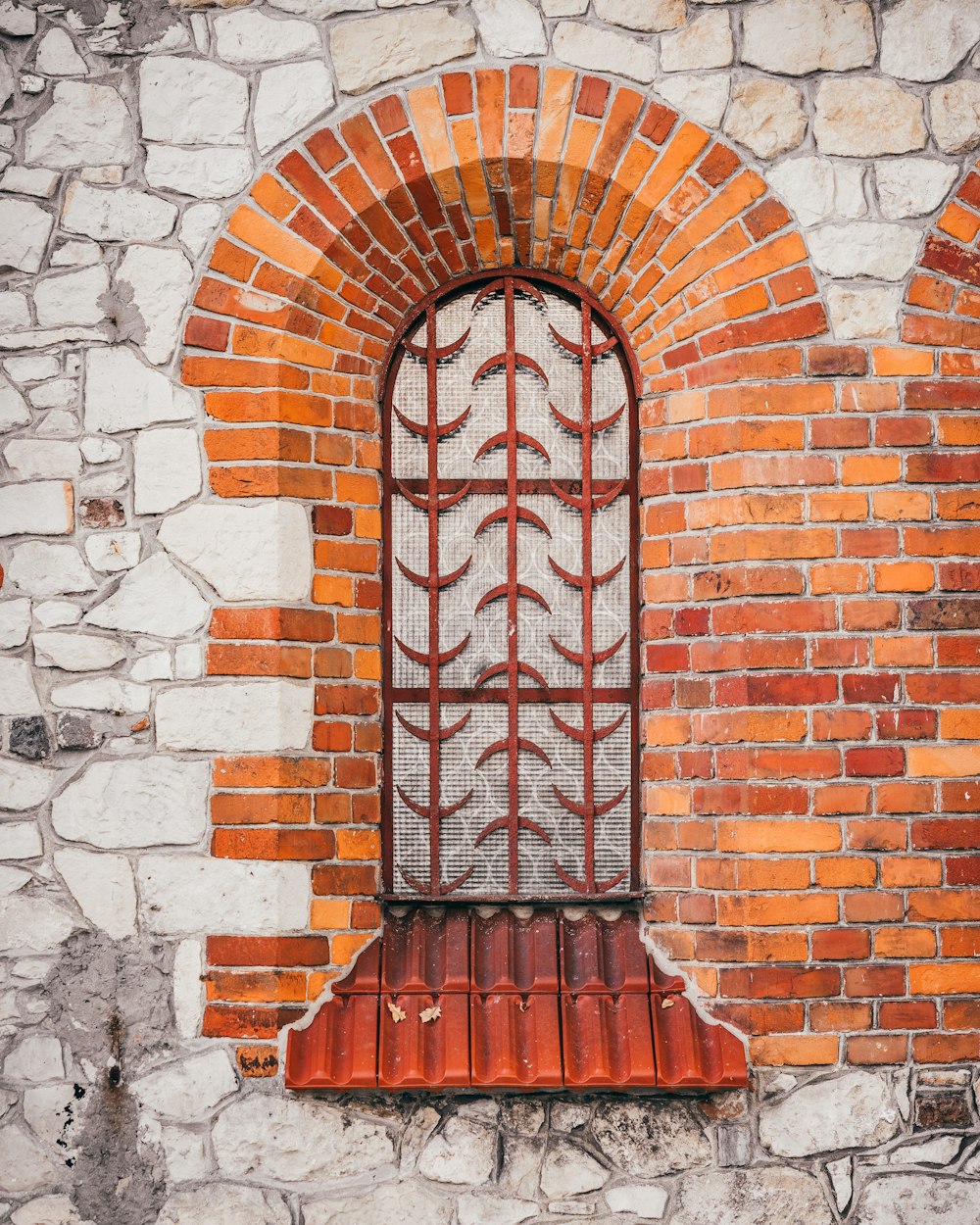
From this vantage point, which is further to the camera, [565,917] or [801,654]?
[565,917]

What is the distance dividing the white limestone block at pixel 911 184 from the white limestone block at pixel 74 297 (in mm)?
1988

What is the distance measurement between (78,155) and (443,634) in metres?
1.56

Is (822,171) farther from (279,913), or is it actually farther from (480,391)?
(279,913)

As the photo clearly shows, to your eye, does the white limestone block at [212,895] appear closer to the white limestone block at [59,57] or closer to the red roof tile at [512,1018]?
the red roof tile at [512,1018]

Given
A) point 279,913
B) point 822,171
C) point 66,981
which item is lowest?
point 66,981

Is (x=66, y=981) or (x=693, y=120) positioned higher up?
(x=693, y=120)

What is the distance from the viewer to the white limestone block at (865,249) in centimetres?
255

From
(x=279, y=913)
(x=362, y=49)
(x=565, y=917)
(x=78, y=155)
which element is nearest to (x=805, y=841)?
(x=565, y=917)

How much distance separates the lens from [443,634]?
2.80 m

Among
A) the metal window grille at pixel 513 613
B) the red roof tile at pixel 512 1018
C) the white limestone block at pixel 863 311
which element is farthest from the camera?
the metal window grille at pixel 513 613

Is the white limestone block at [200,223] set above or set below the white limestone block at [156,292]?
above

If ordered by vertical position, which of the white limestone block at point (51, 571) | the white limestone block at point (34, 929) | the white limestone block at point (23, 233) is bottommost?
the white limestone block at point (34, 929)

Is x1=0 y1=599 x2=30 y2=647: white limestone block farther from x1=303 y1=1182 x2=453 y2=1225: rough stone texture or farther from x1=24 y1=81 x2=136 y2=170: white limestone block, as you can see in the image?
x1=303 y1=1182 x2=453 y2=1225: rough stone texture

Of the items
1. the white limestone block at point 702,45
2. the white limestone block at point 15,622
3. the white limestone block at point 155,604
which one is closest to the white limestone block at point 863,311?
the white limestone block at point 702,45
